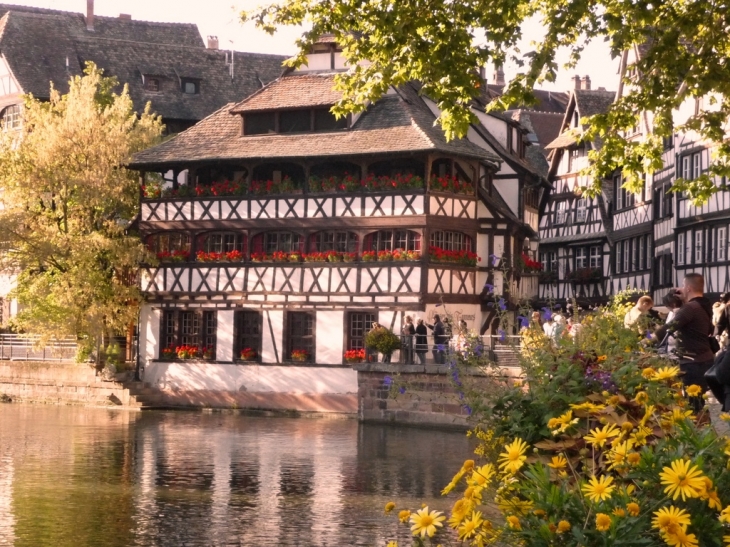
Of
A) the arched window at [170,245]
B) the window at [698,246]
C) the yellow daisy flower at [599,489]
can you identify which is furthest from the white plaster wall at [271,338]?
the yellow daisy flower at [599,489]

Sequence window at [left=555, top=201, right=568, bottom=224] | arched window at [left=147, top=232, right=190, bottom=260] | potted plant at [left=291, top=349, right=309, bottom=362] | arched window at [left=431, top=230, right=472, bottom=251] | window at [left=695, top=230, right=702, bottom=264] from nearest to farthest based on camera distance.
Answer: arched window at [left=431, top=230, right=472, bottom=251]
potted plant at [left=291, top=349, right=309, bottom=362]
arched window at [left=147, top=232, right=190, bottom=260]
window at [left=695, top=230, right=702, bottom=264]
window at [left=555, top=201, right=568, bottom=224]

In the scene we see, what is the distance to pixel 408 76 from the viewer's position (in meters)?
16.3

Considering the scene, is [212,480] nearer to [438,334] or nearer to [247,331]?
[438,334]

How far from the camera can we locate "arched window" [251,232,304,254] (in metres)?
39.8

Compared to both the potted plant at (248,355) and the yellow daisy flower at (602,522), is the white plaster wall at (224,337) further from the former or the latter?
the yellow daisy flower at (602,522)

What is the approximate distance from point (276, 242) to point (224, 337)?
291 centimetres

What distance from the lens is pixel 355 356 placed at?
123 ft

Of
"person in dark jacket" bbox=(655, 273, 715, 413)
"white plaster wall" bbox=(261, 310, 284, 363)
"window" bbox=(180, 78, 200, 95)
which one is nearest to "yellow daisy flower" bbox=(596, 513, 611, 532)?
→ "person in dark jacket" bbox=(655, 273, 715, 413)

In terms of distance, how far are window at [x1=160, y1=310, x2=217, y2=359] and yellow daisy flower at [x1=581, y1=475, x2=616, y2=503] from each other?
34.2 metres

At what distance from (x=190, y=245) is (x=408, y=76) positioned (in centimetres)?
2522

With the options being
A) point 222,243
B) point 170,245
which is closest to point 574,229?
point 170,245

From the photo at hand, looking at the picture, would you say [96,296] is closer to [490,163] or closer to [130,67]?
[490,163]

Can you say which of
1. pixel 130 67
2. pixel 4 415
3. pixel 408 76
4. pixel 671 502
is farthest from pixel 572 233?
pixel 671 502

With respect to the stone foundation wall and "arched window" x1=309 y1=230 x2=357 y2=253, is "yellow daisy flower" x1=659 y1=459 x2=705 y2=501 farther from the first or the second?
the stone foundation wall
